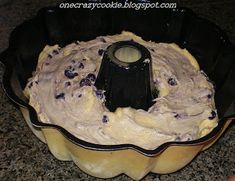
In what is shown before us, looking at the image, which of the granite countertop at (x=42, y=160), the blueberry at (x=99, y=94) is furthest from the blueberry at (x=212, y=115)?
the blueberry at (x=99, y=94)

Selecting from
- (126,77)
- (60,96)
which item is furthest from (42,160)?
(126,77)

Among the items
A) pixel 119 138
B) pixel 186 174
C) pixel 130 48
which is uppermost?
pixel 130 48

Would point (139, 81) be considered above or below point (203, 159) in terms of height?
above

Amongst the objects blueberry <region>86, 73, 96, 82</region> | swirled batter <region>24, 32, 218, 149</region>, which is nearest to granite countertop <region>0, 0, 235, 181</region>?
swirled batter <region>24, 32, 218, 149</region>

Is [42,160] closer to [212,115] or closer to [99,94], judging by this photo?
[99,94]

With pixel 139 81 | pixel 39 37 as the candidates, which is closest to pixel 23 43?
pixel 39 37

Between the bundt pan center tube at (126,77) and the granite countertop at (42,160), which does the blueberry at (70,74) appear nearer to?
the bundt pan center tube at (126,77)

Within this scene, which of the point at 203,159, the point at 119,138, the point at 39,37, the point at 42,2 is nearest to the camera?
the point at 119,138

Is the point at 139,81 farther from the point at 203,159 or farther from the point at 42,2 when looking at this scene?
the point at 42,2
